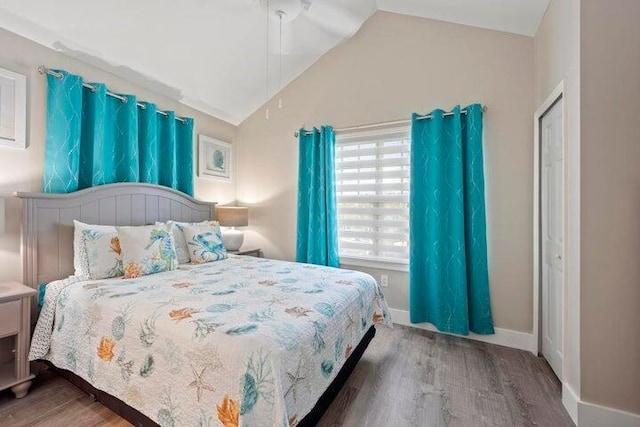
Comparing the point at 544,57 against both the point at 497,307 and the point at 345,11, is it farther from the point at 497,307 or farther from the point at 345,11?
the point at 497,307

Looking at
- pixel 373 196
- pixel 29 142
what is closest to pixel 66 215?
pixel 29 142

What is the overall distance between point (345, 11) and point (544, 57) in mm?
1772

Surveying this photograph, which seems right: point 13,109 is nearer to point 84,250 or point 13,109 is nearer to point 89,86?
point 89,86

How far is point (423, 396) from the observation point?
1849mm

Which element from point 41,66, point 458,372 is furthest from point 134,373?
point 41,66

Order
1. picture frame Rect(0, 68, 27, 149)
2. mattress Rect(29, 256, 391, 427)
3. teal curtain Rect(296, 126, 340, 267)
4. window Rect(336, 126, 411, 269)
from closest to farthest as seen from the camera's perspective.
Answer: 1. mattress Rect(29, 256, 391, 427)
2. picture frame Rect(0, 68, 27, 149)
3. window Rect(336, 126, 411, 269)
4. teal curtain Rect(296, 126, 340, 267)

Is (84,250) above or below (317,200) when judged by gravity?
below

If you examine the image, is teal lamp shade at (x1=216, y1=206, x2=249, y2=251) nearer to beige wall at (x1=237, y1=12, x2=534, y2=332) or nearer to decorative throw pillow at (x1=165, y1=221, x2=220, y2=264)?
beige wall at (x1=237, y1=12, x2=534, y2=332)

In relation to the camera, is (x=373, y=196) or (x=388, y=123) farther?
(x=373, y=196)

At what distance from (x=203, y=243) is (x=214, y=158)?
53.5 inches

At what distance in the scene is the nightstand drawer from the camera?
1667 millimetres

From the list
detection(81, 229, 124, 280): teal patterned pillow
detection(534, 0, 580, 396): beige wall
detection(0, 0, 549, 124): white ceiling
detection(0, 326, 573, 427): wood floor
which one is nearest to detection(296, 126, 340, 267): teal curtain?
detection(0, 0, 549, 124): white ceiling

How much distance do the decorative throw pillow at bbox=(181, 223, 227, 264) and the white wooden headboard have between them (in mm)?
393

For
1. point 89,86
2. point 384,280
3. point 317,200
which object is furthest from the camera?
point 317,200
